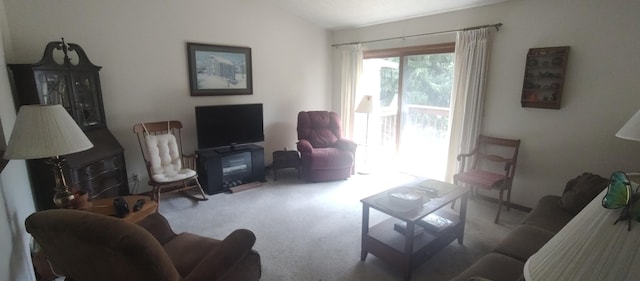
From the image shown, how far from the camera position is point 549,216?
2.35m

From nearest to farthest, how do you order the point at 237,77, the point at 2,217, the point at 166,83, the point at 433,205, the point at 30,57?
the point at 2,217 < the point at 433,205 < the point at 30,57 < the point at 166,83 < the point at 237,77

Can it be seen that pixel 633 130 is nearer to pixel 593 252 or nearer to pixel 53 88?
pixel 593 252

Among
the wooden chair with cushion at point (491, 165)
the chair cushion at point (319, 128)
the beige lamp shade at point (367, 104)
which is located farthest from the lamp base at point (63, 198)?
the beige lamp shade at point (367, 104)

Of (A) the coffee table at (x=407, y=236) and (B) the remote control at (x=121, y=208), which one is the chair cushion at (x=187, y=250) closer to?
(B) the remote control at (x=121, y=208)

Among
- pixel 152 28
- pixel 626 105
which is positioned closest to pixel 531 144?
pixel 626 105

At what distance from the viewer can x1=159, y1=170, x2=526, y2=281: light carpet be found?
7.66 feet

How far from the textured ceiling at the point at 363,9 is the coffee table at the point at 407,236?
2.36m

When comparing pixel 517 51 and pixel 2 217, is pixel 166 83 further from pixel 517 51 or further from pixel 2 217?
pixel 517 51

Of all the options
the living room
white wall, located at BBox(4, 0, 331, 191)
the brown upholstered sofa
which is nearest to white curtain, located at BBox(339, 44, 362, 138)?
the living room

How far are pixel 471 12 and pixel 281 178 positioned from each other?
3.41 meters

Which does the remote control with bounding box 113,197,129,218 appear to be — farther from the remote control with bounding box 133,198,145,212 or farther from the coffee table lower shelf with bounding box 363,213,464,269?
the coffee table lower shelf with bounding box 363,213,464,269

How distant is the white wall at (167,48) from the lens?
299cm

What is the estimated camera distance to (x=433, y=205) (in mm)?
2336

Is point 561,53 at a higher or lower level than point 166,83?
higher
